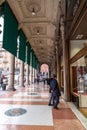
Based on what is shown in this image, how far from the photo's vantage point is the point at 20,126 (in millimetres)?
4230

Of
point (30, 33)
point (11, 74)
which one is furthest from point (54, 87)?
point (30, 33)

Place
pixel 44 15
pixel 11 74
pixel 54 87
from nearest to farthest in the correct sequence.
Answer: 1. pixel 54 87
2. pixel 44 15
3. pixel 11 74

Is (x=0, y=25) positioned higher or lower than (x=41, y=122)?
higher

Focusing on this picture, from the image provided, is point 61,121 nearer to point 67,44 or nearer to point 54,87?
point 54,87

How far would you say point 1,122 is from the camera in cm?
454

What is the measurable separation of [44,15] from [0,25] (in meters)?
3.40

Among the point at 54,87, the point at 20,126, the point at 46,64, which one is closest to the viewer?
the point at 20,126

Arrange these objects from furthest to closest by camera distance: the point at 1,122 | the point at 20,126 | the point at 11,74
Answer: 1. the point at 11,74
2. the point at 1,122
3. the point at 20,126

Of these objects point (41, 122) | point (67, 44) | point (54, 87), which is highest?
point (67, 44)

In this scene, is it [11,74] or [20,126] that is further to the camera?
[11,74]

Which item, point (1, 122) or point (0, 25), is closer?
point (1, 122)

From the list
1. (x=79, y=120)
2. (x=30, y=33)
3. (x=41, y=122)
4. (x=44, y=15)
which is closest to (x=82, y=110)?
(x=79, y=120)

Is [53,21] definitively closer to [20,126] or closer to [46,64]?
[20,126]

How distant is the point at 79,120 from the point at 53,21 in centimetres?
858
